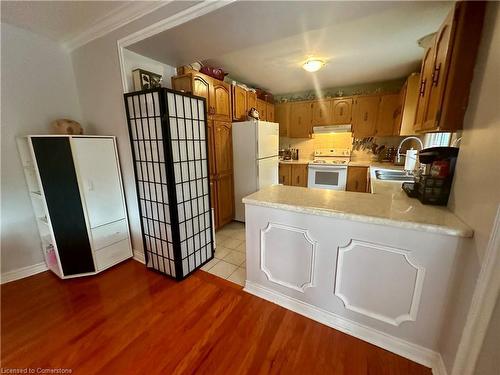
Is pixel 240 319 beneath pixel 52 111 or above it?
beneath

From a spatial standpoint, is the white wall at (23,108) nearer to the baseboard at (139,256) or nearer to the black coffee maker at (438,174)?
the baseboard at (139,256)

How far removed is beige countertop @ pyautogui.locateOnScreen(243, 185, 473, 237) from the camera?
3.44ft

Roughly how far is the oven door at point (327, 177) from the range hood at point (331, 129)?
2.51ft

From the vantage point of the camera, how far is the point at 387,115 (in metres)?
3.57

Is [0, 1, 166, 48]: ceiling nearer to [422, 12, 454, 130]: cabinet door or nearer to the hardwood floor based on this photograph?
[422, 12, 454, 130]: cabinet door

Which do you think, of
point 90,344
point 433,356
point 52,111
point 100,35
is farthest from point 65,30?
point 433,356

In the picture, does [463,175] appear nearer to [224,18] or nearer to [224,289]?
[224,18]

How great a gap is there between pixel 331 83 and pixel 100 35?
3.54m

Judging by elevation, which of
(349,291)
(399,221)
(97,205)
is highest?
(399,221)

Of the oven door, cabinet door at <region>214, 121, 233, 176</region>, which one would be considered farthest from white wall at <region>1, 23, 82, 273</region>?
the oven door

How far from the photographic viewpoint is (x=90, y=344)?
4.40ft

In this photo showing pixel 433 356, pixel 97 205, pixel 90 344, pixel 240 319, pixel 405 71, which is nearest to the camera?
pixel 433 356

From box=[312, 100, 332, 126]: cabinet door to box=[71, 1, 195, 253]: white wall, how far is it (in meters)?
3.36

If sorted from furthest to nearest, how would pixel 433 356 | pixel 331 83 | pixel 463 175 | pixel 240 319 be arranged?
pixel 331 83, pixel 240 319, pixel 433 356, pixel 463 175
